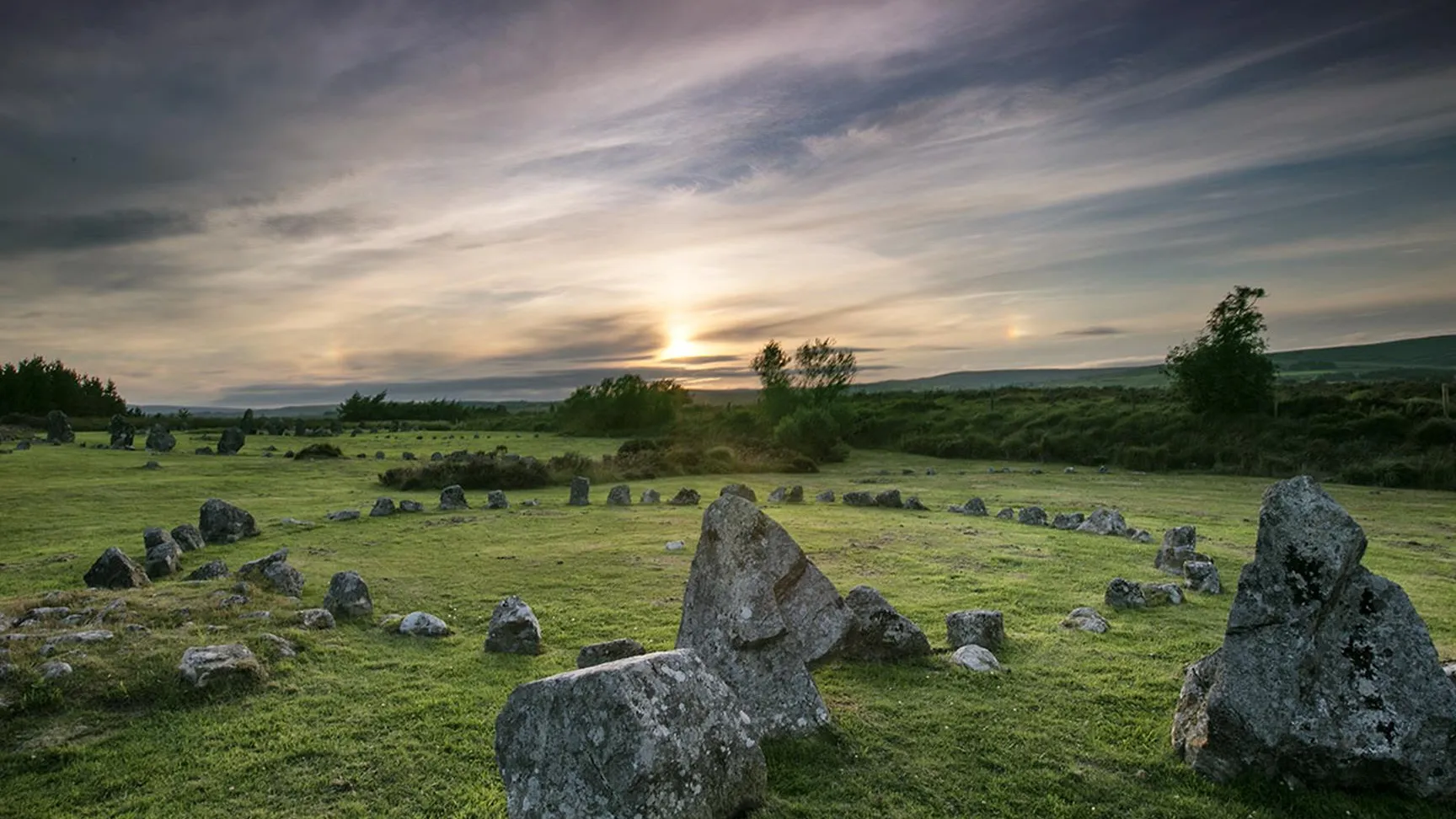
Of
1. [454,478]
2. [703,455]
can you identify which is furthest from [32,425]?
[703,455]

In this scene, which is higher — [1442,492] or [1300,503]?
[1300,503]

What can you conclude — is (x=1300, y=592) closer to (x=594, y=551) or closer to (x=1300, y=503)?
(x=1300, y=503)

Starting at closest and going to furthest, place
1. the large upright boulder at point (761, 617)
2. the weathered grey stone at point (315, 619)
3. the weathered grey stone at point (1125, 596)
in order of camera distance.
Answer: the large upright boulder at point (761, 617)
the weathered grey stone at point (315, 619)
the weathered grey stone at point (1125, 596)

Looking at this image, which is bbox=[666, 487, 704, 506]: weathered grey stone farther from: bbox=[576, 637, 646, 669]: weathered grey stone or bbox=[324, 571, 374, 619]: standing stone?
bbox=[576, 637, 646, 669]: weathered grey stone

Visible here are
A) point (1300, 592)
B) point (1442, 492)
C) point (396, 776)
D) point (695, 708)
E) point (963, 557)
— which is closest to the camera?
point (695, 708)

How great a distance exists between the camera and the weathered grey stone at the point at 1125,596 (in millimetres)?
13641

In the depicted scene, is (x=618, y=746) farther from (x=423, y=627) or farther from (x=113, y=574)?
(x=113, y=574)

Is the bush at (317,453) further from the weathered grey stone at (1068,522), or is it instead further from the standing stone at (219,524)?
the weathered grey stone at (1068,522)

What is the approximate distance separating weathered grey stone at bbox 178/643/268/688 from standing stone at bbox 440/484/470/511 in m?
18.2

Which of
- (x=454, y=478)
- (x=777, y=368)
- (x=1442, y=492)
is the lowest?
(x=1442, y=492)

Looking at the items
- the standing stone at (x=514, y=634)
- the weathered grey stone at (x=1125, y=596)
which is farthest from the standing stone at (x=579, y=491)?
the weathered grey stone at (x=1125, y=596)

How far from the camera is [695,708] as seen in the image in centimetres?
607

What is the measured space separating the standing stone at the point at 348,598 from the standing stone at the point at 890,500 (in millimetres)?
20205

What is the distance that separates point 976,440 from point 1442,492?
90.4ft
